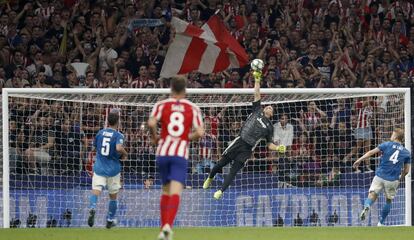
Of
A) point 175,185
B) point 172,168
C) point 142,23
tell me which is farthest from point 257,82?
point 175,185

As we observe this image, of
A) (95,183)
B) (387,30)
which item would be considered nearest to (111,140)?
(95,183)

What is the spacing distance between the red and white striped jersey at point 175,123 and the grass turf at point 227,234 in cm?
273

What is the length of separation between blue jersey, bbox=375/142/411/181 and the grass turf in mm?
1553

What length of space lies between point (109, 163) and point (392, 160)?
180 inches

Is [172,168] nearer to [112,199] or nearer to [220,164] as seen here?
[112,199]

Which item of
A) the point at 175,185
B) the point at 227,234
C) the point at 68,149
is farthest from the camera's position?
the point at 68,149

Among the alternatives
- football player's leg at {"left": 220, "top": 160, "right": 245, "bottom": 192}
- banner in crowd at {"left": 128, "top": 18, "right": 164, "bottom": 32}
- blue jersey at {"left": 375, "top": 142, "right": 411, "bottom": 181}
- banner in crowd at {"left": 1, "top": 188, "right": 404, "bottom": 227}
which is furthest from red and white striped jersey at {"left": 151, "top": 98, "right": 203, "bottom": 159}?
banner in crowd at {"left": 128, "top": 18, "right": 164, "bottom": 32}

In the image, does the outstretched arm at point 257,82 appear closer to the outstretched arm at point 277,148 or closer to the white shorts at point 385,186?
the outstretched arm at point 277,148

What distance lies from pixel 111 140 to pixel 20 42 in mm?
6061

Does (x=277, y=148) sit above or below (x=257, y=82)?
below

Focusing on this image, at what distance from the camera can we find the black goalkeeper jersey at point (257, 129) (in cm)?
1769

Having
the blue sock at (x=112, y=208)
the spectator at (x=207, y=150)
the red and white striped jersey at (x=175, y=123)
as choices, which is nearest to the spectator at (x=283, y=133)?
the spectator at (x=207, y=150)

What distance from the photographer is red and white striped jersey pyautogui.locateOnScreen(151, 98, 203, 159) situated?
1137cm

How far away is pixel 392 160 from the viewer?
17.4 m
